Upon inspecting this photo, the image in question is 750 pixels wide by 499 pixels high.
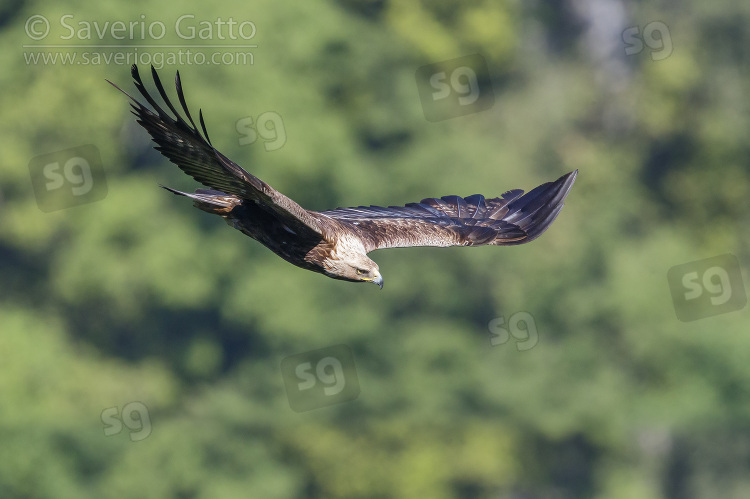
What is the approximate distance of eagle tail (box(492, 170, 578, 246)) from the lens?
1403cm

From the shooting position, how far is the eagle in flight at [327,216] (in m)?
9.84

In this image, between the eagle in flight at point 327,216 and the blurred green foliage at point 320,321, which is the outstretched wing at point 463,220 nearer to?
the eagle in flight at point 327,216

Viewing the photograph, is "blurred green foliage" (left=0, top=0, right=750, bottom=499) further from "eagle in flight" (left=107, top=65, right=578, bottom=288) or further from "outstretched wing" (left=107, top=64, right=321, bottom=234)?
"outstretched wing" (left=107, top=64, right=321, bottom=234)

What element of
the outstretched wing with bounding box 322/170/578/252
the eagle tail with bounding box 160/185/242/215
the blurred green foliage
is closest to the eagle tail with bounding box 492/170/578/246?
the outstretched wing with bounding box 322/170/578/252

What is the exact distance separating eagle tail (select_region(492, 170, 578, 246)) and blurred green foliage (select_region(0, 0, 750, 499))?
1767 centimetres

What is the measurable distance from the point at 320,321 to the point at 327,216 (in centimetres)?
2169

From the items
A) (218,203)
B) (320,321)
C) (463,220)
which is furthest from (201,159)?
(320,321)

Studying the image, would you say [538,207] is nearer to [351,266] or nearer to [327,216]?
[327,216]

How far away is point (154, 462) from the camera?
32.3 metres

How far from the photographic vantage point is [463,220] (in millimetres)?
14117

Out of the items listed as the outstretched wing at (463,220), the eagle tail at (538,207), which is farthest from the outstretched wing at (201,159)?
the eagle tail at (538,207)

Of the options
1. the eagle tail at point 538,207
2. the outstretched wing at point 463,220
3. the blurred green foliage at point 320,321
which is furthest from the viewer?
the blurred green foliage at point 320,321

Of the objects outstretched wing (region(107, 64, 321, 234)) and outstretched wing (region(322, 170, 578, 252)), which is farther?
outstretched wing (region(322, 170, 578, 252))

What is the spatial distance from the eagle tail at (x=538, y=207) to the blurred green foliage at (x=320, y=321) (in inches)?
696
